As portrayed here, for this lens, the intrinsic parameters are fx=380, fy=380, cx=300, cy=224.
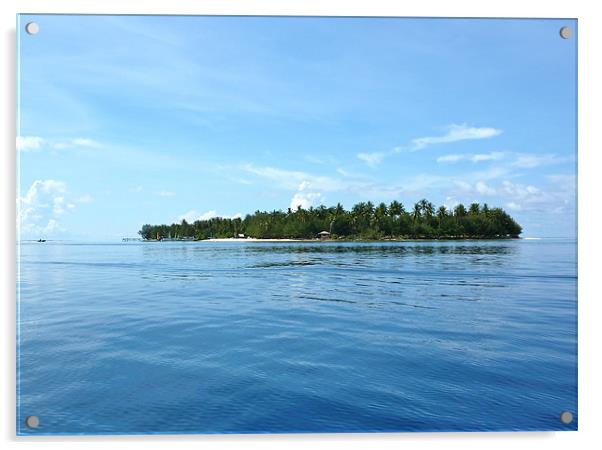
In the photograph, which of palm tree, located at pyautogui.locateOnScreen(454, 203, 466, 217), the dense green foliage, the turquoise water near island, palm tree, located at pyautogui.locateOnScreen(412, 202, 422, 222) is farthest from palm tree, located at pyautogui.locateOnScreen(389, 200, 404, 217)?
the turquoise water near island

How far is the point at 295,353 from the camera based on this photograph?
2.95 meters

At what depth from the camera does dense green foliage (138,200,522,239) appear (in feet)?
12.6

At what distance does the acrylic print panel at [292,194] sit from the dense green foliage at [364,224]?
0.12 ft

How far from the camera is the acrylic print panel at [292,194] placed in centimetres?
249

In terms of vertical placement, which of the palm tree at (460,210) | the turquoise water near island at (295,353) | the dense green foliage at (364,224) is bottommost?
the turquoise water near island at (295,353)

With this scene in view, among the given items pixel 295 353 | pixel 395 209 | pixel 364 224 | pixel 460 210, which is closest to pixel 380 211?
pixel 395 209

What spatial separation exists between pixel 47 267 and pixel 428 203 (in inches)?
144

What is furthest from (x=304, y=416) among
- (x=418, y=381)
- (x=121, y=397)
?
(x=121, y=397)

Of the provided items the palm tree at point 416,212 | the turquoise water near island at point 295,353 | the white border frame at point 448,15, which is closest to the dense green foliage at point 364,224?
the palm tree at point 416,212

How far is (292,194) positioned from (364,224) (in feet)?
3.73

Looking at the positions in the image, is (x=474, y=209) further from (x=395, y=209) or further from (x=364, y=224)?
(x=364, y=224)

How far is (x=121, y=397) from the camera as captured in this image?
8.11 ft

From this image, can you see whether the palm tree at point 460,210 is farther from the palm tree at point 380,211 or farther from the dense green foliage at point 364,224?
the palm tree at point 380,211

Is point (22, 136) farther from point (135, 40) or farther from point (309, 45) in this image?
point (309, 45)
